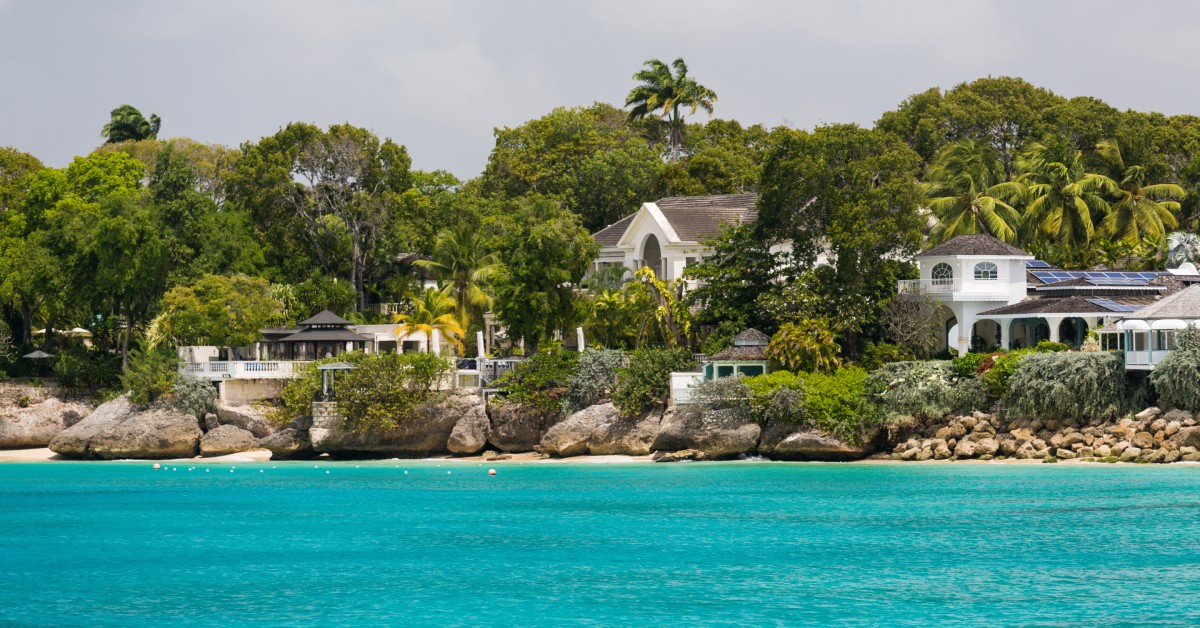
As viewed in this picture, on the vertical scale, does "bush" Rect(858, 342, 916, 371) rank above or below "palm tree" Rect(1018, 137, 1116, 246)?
below

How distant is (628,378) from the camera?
176ft

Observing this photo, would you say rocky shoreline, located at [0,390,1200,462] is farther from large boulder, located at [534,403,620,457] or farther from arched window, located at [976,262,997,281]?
arched window, located at [976,262,997,281]

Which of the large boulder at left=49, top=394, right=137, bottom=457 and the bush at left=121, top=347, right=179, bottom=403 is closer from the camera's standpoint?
the bush at left=121, top=347, right=179, bottom=403

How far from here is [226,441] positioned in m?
58.6

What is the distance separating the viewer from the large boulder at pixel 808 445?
165ft

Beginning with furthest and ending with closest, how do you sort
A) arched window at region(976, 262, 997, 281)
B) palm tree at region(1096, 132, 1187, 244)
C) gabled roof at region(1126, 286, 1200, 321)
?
palm tree at region(1096, 132, 1187, 244) → arched window at region(976, 262, 997, 281) → gabled roof at region(1126, 286, 1200, 321)

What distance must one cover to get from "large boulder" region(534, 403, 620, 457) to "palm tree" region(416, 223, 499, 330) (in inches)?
443

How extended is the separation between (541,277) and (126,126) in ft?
180

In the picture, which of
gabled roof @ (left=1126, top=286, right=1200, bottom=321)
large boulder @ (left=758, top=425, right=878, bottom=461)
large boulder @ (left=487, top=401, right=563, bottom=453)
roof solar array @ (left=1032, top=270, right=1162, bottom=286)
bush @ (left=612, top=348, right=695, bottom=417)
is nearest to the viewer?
gabled roof @ (left=1126, top=286, right=1200, bottom=321)

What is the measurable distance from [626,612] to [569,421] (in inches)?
1140

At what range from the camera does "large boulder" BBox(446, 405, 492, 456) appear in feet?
185

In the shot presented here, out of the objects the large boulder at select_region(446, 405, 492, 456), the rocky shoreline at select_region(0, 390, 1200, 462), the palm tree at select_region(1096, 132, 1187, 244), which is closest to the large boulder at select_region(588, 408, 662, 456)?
the rocky shoreline at select_region(0, 390, 1200, 462)

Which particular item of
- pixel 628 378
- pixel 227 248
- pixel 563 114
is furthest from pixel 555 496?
pixel 563 114

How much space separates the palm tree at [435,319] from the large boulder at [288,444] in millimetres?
6913
